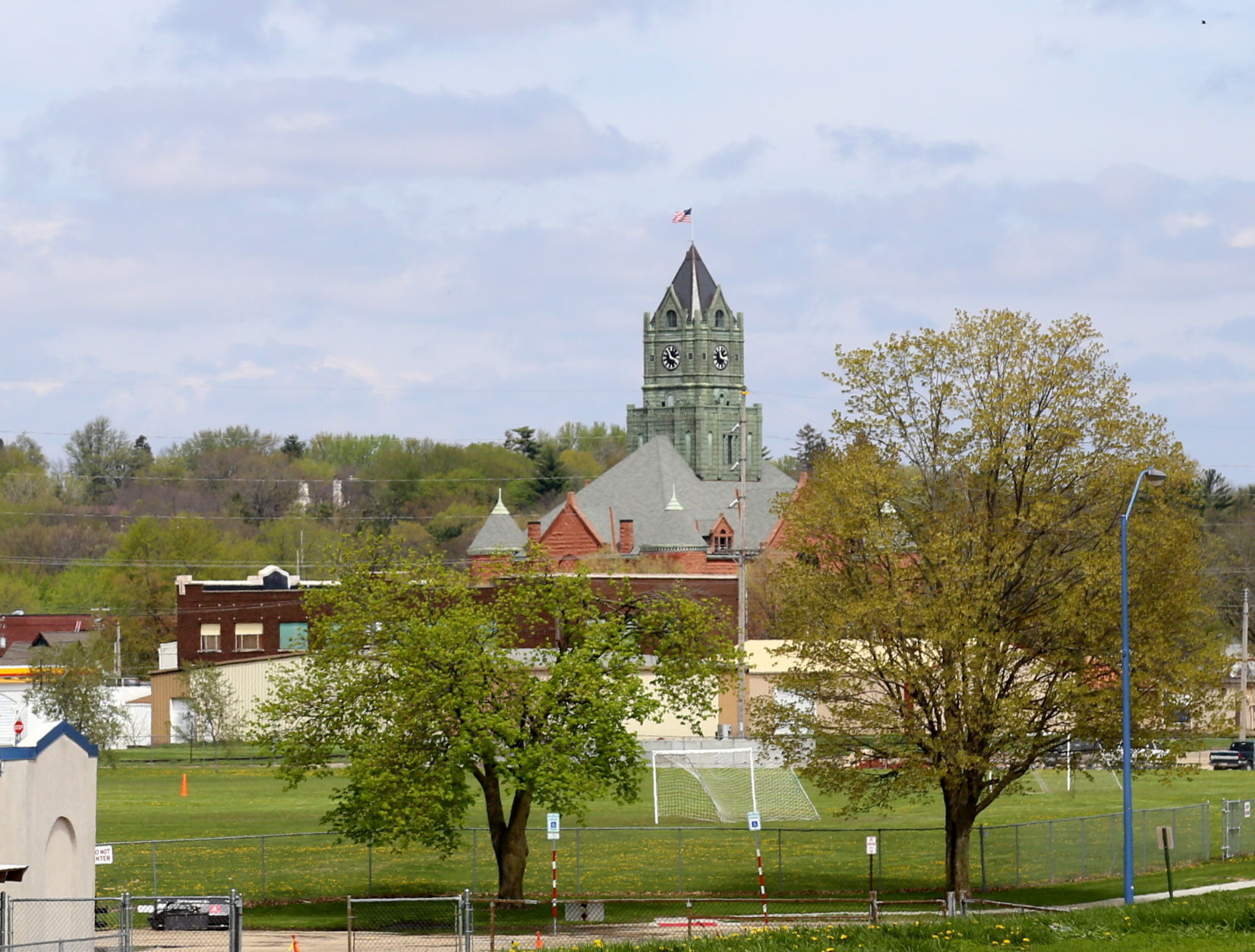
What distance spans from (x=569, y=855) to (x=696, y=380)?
112201 mm

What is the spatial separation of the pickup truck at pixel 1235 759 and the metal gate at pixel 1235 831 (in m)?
32.5

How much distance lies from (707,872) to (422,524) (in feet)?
518

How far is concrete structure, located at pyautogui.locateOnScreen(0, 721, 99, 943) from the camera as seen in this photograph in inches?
1046

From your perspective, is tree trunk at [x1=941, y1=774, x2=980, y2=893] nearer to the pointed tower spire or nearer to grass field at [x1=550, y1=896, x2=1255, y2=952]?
grass field at [x1=550, y1=896, x2=1255, y2=952]

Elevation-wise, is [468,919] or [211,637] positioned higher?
[211,637]

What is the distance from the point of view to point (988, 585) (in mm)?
35094

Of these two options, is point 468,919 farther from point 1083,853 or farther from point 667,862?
point 1083,853

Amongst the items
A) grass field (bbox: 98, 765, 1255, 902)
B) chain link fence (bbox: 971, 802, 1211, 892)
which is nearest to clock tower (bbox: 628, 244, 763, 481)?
grass field (bbox: 98, 765, 1255, 902)

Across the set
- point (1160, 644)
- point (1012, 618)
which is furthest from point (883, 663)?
point (1160, 644)

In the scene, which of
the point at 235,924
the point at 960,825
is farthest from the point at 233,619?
the point at 235,924

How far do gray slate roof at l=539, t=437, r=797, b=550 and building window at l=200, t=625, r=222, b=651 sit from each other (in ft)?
92.8

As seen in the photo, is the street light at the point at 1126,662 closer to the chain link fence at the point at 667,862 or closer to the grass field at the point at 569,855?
the grass field at the point at 569,855

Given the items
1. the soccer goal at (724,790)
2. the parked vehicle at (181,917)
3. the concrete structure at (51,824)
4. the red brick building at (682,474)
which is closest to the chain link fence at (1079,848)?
the soccer goal at (724,790)

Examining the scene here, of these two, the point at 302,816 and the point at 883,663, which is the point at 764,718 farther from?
the point at 302,816
